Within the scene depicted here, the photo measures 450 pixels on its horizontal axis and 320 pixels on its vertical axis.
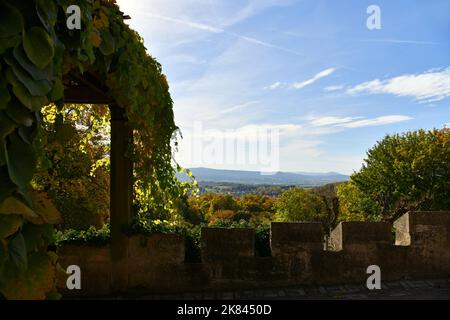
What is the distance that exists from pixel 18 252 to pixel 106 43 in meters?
1.86

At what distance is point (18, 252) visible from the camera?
1505 mm

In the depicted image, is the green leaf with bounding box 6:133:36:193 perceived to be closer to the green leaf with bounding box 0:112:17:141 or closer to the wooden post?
the green leaf with bounding box 0:112:17:141

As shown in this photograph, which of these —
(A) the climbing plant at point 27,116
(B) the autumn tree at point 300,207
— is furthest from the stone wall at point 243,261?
(B) the autumn tree at point 300,207

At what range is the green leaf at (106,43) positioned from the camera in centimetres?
290

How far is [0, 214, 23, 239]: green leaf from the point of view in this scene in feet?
4.72

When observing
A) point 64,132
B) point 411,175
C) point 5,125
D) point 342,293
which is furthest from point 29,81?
point 411,175

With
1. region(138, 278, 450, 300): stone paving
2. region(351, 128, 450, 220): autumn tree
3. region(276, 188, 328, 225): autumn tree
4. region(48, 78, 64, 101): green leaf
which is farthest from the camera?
region(276, 188, 328, 225): autumn tree

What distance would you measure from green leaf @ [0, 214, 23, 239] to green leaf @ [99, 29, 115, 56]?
67.3 inches

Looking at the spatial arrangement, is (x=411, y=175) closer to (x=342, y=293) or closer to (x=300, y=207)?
(x=300, y=207)

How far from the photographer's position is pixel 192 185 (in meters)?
6.10

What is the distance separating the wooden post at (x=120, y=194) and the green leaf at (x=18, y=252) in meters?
4.20

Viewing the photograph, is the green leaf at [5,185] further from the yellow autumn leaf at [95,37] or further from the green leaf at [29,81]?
the yellow autumn leaf at [95,37]

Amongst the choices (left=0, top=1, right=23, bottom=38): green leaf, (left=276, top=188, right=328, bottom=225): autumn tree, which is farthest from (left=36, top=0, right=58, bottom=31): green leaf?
(left=276, top=188, right=328, bottom=225): autumn tree
